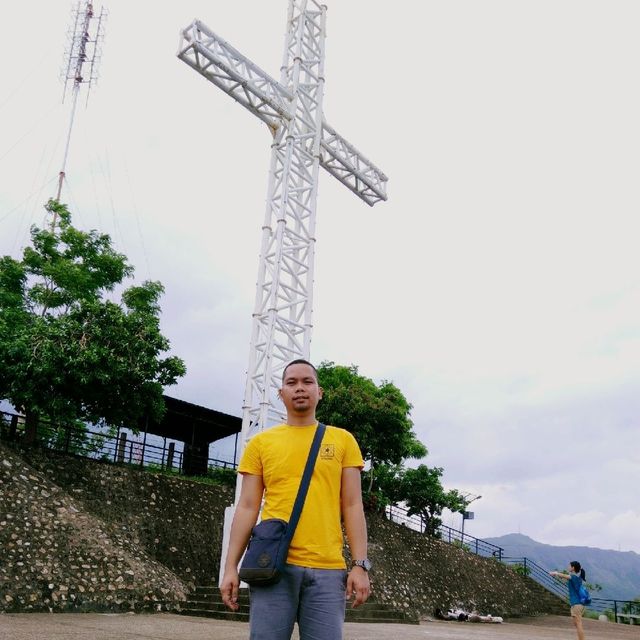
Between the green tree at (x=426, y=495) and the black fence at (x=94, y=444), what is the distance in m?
10.5

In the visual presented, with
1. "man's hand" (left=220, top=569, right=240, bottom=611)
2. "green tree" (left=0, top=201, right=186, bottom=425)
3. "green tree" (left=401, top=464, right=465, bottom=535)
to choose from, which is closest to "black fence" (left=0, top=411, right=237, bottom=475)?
"green tree" (left=0, top=201, right=186, bottom=425)

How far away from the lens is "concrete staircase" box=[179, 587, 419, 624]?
12594 millimetres

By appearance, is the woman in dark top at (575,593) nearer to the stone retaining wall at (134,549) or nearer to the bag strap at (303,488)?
the stone retaining wall at (134,549)

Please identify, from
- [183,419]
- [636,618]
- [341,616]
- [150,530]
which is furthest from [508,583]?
[341,616]

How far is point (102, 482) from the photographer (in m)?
16.1

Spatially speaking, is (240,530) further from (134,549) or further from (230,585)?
(134,549)

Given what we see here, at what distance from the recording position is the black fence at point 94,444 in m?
16.8

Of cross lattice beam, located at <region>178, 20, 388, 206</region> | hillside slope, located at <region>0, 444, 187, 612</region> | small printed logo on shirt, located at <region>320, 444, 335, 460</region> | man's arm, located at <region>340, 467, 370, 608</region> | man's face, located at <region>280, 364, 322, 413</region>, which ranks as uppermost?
cross lattice beam, located at <region>178, 20, 388, 206</region>

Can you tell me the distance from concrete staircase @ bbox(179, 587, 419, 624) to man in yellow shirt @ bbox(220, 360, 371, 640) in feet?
31.5

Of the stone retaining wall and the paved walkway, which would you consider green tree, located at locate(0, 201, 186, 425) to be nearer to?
the stone retaining wall

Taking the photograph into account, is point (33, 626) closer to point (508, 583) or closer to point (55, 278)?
point (55, 278)

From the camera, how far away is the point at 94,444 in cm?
1806

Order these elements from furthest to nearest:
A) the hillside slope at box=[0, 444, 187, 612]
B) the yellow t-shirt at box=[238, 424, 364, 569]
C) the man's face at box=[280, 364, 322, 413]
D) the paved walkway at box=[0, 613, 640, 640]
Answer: the hillside slope at box=[0, 444, 187, 612]
the paved walkway at box=[0, 613, 640, 640]
the man's face at box=[280, 364, 322, 413]
the yellow t-shirt at box=[238, 424, 364, 569]

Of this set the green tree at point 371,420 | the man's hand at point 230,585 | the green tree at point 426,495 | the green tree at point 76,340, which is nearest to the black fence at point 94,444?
the green tree at point 76,340
